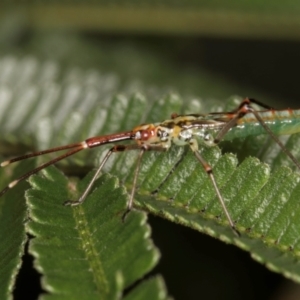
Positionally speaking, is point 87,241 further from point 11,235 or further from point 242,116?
point 242,116

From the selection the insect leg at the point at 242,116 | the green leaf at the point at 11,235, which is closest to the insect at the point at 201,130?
the insect leg at the point at 242,116

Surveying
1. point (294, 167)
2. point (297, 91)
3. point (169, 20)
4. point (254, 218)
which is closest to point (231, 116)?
point (294, 167)

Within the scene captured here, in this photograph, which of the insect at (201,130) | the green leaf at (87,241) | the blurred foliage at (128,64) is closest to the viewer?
the green leaf at (87,241)

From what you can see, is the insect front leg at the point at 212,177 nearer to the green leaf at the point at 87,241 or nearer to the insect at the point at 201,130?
the insect at the point at 201,130

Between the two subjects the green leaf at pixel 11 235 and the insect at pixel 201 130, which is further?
the insect at pixel 201 130

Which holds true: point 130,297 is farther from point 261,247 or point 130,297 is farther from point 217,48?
point 217,48

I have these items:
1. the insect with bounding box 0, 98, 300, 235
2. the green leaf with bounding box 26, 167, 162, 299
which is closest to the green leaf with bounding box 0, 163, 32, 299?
the green leaf with bounding box 26, 167, 162, 299

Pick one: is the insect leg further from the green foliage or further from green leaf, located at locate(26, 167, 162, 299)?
green leaf, located at locate(26, 167, 162, 299)

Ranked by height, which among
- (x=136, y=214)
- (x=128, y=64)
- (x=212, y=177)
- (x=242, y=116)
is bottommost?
(x=136, y=214)

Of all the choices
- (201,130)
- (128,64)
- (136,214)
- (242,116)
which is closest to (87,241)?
(136,214)
